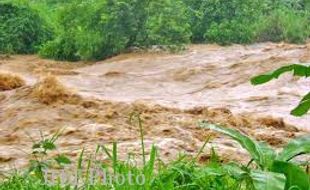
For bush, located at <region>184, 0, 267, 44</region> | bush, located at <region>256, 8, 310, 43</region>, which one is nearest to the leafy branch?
bush, located at <region>184, 0, 267, 44</region>

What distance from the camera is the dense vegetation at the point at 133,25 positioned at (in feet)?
43.3

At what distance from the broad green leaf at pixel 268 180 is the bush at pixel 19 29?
11621mm

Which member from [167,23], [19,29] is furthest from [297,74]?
[19,29]

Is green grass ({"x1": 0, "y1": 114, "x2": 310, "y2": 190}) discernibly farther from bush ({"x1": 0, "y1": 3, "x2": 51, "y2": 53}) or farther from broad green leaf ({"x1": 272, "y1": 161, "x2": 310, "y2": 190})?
bush ({"x1": 0, "y1": 3, "x2": 51, "y2": 53})

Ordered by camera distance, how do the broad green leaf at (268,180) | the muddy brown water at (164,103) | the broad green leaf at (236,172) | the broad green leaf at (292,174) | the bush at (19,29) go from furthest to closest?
the bush at (19,29) < the muddy brown water at (164,103) < the broad green leaf at (236,172) < the broad green leaf at (292,174) < the broad green leaf at (268,180)

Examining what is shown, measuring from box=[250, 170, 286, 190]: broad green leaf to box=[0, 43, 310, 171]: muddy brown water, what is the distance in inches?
76.7

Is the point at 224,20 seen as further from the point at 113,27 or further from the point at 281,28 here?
the point at 113,27

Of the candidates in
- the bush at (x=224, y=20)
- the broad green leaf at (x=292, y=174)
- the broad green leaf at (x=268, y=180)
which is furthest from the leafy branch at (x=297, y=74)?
the bush at (x=224, y=20)

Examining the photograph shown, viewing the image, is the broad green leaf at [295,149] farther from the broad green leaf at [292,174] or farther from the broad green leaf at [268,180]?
the broad green leaf at [268,180]

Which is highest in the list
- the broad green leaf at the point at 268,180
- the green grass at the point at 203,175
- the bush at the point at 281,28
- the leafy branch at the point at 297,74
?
the leafy branch at the point at 297,74

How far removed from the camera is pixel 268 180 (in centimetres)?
277

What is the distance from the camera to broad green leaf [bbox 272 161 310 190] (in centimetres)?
292

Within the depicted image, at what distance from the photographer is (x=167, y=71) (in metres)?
11.4

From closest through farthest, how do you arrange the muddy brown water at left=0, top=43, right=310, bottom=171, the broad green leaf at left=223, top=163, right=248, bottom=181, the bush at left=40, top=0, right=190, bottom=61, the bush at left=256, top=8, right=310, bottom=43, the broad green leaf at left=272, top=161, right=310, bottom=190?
1. the broad green leaf at left=272, top=161, right=310, bottom=190
2. the broad green leaf at left=223, top=163, right=248, bottom=181
3. the muddy brown water at left=0, top=43, right=310, bottom=171
4. the bush at left=40, top=0, right=190, bottom=61
5. the bush at left=256, top=8, right=310, bottom=43
